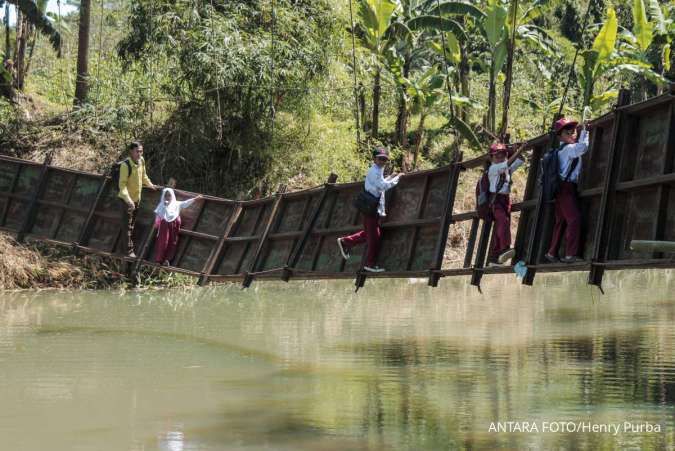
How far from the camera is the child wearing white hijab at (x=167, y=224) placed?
45.4ft

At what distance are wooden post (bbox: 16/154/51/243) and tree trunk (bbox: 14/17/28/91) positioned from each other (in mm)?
11865

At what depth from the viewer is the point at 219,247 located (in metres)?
13.7

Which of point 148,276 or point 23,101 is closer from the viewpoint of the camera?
point 148,276

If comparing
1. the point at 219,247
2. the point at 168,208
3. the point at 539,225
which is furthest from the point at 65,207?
the point at 539,225

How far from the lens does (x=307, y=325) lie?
49.4 feet

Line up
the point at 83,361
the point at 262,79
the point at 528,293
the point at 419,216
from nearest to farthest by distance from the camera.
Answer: the point at 419,216
the point at 83,361
the point at 528,293
the point at 262,79

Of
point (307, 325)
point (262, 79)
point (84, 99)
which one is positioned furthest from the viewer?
point (84, 99)

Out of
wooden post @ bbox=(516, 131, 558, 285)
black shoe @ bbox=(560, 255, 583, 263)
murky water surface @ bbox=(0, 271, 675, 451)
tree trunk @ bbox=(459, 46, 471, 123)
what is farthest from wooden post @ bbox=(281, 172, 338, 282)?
tree trunk @ bbox=(459, 46, 471, 123)

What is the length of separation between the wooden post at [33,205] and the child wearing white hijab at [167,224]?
6.94ft

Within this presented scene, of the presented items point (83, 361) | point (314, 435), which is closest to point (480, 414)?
point (314, 435)

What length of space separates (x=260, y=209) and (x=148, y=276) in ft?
22.4

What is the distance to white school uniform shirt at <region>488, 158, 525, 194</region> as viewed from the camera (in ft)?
33.2

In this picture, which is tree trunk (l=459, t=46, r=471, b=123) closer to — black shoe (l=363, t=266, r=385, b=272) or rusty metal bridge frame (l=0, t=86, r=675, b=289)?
rusty metal bridge frame (l=0, t=86, r=675, b=289)

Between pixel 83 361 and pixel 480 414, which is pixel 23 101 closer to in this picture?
pixel 83 361
